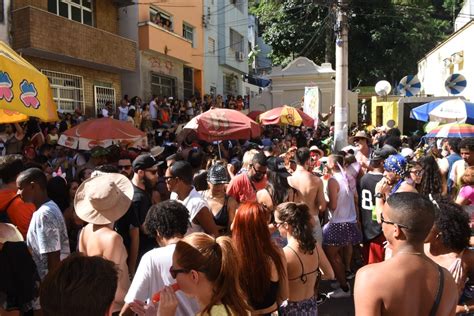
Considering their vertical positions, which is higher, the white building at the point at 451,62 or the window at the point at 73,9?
the window at the point at 73,9

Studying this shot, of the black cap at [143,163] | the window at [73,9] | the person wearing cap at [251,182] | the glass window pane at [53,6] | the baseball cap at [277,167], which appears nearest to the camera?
the black cap at [143,163]

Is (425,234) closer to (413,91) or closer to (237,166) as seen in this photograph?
(237,166)

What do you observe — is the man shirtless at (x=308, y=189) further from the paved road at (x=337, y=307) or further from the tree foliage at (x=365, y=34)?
the tree foliage at (x=365, y=34)

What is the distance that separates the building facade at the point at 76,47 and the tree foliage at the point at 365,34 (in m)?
12.9

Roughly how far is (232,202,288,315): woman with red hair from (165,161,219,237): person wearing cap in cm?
95

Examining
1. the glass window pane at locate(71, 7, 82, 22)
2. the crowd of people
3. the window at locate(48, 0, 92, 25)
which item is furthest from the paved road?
the glass window pane at locate(71, 7, 82, 22)

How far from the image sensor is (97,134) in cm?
755

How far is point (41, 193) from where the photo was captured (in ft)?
12.3

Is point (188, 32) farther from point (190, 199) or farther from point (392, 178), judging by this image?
point (190, 199)

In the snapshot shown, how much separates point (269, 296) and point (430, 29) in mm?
29172

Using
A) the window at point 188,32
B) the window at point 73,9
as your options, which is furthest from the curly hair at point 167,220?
the window at point 188,32

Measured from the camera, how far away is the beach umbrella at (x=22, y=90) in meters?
3.59

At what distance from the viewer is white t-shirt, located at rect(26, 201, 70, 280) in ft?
11.5

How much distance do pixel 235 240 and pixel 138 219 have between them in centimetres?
160
